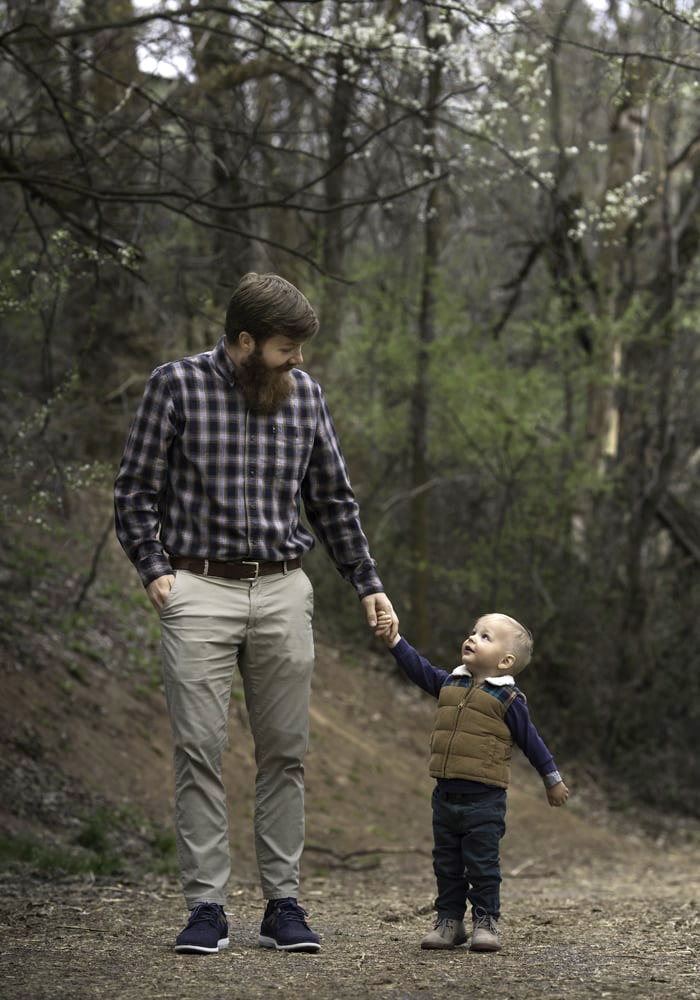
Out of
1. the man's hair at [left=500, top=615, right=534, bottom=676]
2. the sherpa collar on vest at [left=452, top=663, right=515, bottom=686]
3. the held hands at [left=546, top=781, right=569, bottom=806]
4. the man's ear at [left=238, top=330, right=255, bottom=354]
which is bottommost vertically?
the held hands at [left=546, top=781, right=569, bottom=806]

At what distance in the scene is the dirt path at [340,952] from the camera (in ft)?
12.0

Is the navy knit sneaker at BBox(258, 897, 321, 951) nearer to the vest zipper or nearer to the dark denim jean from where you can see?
the dark denim jean

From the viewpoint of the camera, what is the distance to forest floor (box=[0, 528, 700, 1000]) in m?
3.88

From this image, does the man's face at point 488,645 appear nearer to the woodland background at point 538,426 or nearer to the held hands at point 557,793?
the held hands at point 557,793

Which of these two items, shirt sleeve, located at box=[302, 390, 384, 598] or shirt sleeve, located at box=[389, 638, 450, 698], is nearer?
shirt sleeve, located at box=[389, 638, 450, 698]

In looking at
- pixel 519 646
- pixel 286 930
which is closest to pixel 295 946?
pixel 286 930

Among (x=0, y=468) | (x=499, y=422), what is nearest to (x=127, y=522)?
(x=0, y=468)

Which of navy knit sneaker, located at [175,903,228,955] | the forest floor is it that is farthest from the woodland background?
navy knit sneaker, located at [175,903,228,955]

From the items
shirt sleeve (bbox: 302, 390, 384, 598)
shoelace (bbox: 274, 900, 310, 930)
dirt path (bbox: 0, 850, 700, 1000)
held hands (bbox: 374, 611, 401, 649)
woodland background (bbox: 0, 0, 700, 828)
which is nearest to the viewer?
dirt path (bbox: 0, 850, 700, 1000)

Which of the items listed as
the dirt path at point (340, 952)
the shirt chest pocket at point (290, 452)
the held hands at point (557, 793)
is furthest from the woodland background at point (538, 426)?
the held hands at point (557, 793)

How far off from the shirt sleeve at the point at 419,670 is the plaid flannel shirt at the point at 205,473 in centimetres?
50

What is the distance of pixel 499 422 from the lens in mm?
13703

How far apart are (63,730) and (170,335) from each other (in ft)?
10.8

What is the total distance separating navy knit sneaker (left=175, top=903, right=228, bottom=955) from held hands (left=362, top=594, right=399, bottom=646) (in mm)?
1048
